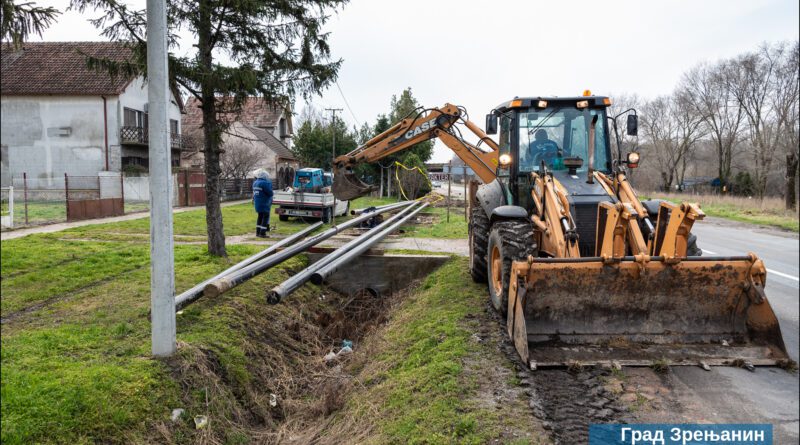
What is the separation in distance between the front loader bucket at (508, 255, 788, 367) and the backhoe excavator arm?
201 inches

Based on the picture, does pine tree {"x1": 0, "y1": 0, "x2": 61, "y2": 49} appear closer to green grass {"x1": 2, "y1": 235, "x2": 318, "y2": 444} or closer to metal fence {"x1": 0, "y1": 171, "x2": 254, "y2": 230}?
green grass {"x1": 2, "y1": 235, "x2": 318, "y2": 444}

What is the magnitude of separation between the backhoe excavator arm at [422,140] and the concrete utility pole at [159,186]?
550 centimetres

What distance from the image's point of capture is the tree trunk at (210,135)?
9531 mm

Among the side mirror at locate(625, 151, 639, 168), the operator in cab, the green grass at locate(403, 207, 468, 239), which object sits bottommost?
the green grass at locate(403, 207, 468, 239)

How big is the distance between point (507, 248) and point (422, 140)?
4605 mm

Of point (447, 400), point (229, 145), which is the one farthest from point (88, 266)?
point (229, 145)

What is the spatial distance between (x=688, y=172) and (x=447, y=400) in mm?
59927

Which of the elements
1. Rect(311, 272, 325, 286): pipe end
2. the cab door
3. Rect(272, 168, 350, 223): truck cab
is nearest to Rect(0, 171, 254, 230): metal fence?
Rect(272, 168, 350, 223): truck cab

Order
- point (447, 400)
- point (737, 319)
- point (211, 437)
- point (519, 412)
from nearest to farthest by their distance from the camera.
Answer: point (519, 412) < point (447, 400) < point (211, 437) < point (737, 319)

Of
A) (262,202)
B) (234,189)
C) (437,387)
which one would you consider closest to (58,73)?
(234,189)

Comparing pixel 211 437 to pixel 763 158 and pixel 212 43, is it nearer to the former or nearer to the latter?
pixel 212 43

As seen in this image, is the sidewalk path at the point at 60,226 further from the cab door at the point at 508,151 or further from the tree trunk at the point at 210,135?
the cab door at the point at 508,151

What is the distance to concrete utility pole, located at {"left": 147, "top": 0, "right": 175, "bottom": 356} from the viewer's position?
5.41m

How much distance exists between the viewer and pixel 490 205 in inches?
334
